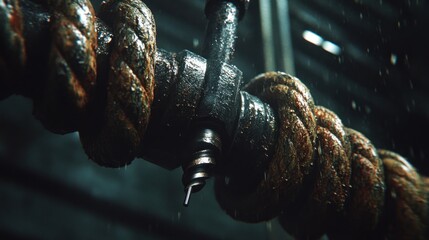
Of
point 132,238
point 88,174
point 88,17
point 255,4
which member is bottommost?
point 132,238

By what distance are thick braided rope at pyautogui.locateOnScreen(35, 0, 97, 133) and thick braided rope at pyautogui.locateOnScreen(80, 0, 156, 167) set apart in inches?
1.3

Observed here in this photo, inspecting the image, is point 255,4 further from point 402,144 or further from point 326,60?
point 402,144

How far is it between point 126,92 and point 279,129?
0.29m

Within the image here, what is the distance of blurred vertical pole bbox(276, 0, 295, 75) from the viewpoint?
73.0 inches

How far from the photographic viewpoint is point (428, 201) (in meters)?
0.86

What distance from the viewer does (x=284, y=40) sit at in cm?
200

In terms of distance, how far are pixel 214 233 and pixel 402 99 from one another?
1570 mm

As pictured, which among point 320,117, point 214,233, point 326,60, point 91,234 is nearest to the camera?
point 320,117

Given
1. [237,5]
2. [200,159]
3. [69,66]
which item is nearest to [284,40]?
[237,5]

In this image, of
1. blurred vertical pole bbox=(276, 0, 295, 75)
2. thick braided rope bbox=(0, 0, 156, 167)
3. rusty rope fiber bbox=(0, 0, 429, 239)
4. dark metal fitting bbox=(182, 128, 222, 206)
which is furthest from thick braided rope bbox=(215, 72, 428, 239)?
blurred vertical pole bbox=(276, 0, 295, 75)

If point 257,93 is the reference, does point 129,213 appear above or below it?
below

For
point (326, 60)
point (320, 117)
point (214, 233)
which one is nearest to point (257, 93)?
point (320, 117)

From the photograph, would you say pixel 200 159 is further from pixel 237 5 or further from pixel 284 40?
pixel 284 40

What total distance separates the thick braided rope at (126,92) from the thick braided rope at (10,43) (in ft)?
0.40
